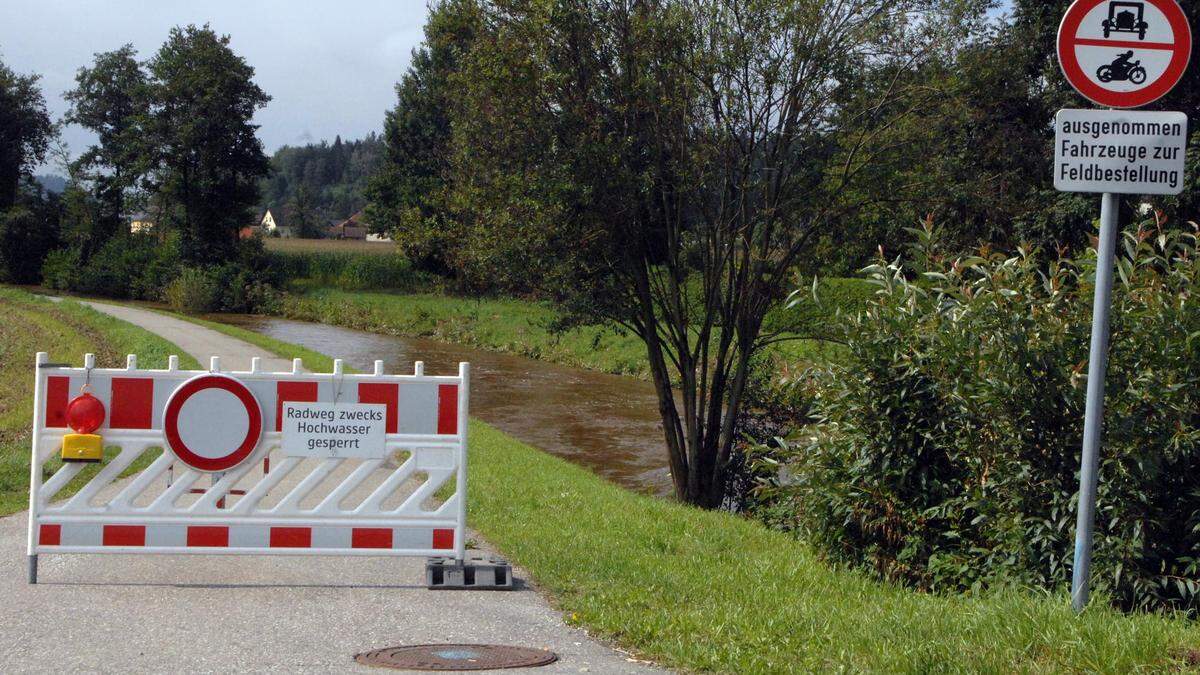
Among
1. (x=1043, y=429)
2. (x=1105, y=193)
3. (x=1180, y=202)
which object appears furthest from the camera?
(x=1180, y=202)

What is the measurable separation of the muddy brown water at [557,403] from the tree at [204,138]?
20.5 metres

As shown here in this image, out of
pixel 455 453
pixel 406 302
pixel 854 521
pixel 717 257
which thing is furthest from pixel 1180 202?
pixel 406 302

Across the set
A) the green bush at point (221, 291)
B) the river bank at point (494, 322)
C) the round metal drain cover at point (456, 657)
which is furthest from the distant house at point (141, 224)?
the round metal drain cover at point (456, 657)

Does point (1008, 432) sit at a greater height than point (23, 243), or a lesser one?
lesser

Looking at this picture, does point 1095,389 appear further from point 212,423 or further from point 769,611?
point 212,423

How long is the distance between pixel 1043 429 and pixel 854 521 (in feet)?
4.59

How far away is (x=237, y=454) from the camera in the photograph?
6801 mm

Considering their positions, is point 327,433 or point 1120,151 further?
point 327,433

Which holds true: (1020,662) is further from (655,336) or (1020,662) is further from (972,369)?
(655,336)

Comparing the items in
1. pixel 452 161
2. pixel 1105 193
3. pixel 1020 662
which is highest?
pixel 452 161

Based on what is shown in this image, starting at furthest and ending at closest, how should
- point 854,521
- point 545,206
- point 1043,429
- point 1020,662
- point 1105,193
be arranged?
point 545,206 → point 854,521 → point 1043,429 → point 1105,193 → point 1020,662

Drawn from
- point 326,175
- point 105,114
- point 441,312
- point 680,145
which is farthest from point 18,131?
point 326,175

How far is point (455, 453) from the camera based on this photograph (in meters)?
6.98

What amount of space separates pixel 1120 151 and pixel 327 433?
4392 mm
